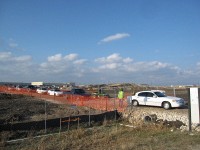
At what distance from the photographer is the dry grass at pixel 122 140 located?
12844 mm

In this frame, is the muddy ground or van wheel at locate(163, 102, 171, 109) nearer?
the muddy ground

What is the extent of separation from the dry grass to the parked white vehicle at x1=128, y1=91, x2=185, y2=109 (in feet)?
28.2

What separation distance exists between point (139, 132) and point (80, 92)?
2498 cm

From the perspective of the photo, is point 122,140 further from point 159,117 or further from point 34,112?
point 34,112

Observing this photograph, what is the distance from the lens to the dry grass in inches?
506

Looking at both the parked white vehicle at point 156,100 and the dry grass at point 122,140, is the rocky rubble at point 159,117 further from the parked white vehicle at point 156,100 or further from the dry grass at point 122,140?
the parked white vehicle at point 156,100

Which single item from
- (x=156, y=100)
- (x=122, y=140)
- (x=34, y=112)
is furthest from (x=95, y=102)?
(x=122, y=140)

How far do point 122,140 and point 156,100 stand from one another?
12828 mm

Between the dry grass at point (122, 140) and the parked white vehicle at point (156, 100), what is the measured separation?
8.59 meters

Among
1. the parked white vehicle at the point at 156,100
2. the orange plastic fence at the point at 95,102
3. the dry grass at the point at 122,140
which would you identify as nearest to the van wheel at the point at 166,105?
the parked white vehicle at the point at 156,100

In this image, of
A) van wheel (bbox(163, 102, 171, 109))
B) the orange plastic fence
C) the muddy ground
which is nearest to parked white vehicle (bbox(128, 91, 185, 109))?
van wheel (bbox(163, 102, 171, 109))

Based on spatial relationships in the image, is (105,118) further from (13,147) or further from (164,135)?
(13,147)

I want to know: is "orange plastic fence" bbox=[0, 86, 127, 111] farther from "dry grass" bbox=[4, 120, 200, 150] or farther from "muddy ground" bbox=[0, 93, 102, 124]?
"dry grass" bbox=[4, 120, 200, 150]

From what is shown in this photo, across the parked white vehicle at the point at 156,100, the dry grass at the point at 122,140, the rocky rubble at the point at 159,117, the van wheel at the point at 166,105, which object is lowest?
the dry grass at the point at 122,140
